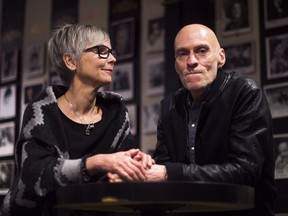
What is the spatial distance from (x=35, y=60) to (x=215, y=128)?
9.47 ft

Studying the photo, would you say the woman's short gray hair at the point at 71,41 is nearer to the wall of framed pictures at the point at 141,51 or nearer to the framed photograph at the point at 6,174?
the wall of framed pictures at the point at 141,51

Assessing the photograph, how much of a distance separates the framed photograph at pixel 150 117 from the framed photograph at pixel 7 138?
1.24 m

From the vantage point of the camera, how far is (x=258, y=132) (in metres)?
1.58

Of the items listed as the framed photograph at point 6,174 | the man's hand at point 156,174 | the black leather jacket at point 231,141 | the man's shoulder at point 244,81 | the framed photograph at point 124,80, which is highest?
the framed photograph at point 124,80

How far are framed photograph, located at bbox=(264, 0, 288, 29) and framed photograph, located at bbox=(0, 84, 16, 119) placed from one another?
7.17 feet

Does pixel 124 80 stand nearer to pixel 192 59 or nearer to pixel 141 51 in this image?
pixel 141 51

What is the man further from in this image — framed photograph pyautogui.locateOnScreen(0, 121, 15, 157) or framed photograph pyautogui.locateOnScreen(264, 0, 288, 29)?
framed photograph pyautogui.locateOnScreen(0, 121, 15, 157)

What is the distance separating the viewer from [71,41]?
190 centimetres

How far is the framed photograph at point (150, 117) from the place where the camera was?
3528 mm

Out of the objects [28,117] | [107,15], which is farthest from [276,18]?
[28,117]

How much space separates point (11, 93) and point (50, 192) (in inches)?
113

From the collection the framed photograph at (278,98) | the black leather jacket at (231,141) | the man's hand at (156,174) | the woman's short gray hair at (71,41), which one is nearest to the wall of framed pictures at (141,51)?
the framed photograph at (278,98)

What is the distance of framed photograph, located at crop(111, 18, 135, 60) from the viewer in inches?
148

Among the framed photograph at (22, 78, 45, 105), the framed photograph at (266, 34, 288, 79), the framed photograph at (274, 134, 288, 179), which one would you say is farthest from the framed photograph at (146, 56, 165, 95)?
the framed photograph at (22, 78, 45, 105)
